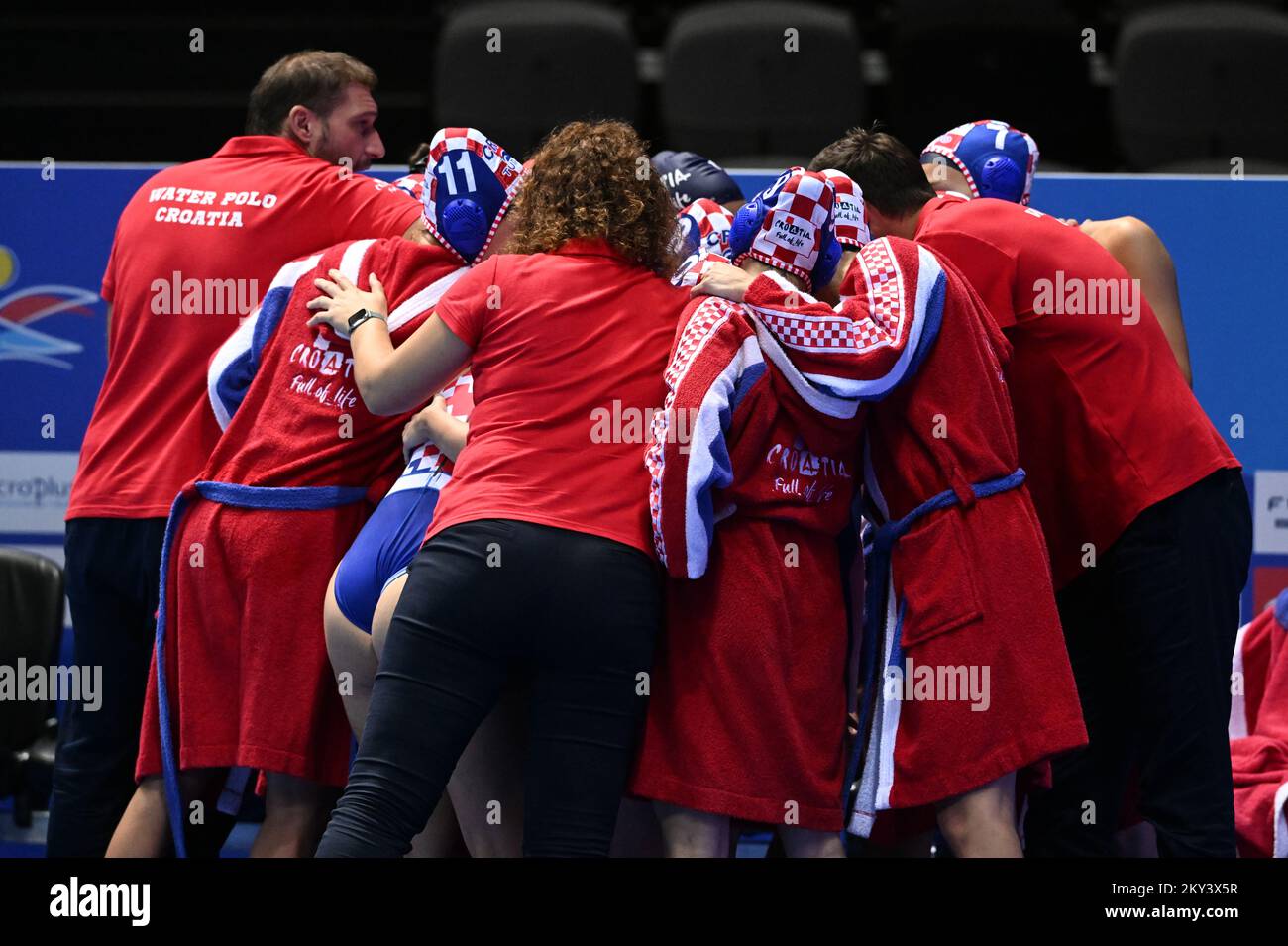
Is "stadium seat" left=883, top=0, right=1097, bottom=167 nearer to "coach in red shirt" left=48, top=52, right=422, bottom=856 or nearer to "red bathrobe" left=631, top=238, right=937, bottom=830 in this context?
"coach in red shirt" left=48, top=52, right=422, bottom=856

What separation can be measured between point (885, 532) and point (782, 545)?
197 millimetres

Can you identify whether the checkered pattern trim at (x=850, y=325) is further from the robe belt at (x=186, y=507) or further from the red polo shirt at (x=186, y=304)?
the red polo shirt at (x=186, y=304)

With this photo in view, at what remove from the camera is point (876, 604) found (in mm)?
2795

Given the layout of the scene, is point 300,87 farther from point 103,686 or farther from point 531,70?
point 531,70

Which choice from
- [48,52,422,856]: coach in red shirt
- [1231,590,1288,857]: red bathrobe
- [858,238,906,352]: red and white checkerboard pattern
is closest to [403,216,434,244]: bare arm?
[48,52,422,856]: coach in red shirt

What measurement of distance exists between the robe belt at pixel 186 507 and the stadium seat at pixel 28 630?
1.26 metres

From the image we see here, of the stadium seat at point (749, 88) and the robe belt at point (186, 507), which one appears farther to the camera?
the stadium seat at point (749, 88)

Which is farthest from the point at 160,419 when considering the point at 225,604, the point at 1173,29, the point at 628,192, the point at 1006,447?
the point at 1173,29

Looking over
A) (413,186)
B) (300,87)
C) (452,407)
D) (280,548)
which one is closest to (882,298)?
(452,407)

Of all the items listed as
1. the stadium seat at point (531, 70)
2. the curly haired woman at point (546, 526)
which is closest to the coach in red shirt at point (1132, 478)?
the curly haired woman at point (546, 526)

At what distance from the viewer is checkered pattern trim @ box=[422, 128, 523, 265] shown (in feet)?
9.91

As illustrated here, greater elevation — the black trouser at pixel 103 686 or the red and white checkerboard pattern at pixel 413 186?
the red and white checkerboard pattern at pixel 413 186

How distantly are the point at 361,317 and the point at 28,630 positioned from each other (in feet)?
6.03

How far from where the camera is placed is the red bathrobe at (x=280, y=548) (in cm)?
299
